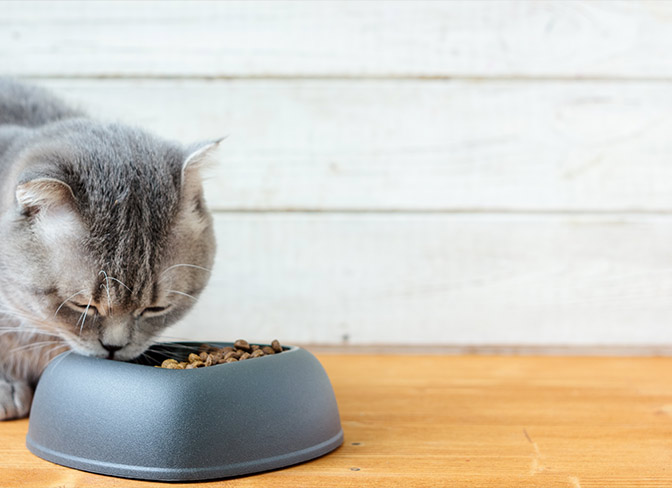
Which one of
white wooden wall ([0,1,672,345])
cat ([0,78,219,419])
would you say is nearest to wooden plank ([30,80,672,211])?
white wooden wall ([0,1,672,345])

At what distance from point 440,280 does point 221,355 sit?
839 millimetres

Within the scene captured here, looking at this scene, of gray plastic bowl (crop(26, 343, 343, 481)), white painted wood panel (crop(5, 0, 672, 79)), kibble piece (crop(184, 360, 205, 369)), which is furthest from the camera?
white painted wood panel (crop(5, 0, 672, 79))

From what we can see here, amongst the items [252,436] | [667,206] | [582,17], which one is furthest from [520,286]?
[252,436]

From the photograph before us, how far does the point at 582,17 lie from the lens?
1646mm

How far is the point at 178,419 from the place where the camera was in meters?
0.82

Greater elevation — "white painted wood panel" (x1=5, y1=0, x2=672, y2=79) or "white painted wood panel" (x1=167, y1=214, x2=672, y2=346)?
"white painted wood panel" (x1=5, y1=0, x2=672, y2=79)

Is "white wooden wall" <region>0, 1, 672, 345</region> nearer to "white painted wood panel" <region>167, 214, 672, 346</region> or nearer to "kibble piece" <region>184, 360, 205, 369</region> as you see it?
"white painted wood panel" <region>167, 214, 672, 346</region>

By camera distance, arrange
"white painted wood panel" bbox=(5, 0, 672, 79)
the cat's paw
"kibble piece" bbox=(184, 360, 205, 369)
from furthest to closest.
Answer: "white painted wood panel" bbox=(5, 0, 672, 79)
the cat's paw
"kibble piece" bbox=(184, 360, 205, 369)

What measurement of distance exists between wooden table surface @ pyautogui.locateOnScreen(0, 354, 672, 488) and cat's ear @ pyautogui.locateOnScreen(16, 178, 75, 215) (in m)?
0.34

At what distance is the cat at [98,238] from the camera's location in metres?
0.94

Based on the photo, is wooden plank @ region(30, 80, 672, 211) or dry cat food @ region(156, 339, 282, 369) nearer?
dry cat food @ region(156, 339, 282, 369)

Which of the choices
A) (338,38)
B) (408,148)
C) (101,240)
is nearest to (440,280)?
(408,148)

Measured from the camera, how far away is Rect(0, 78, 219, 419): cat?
37.2 inches

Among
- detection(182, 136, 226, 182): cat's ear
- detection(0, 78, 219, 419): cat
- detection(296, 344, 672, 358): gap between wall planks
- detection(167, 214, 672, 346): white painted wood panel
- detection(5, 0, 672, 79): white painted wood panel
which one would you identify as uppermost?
detection(5, 0, 672, 79): white painted wood panel
